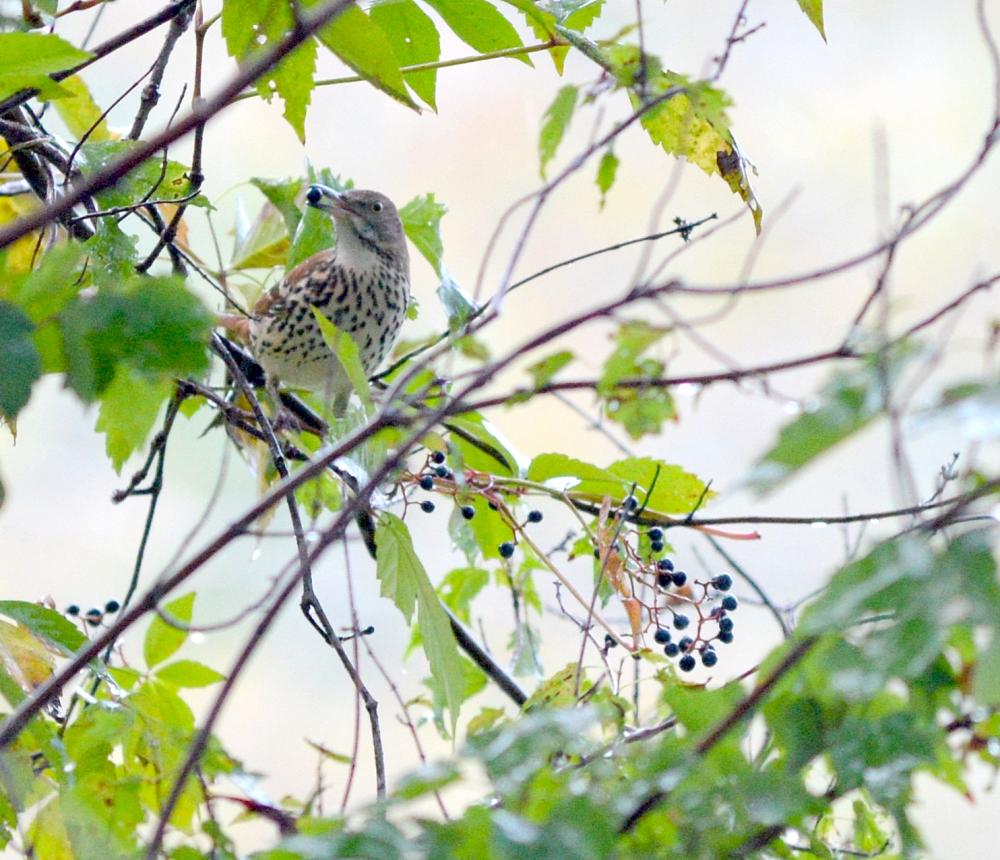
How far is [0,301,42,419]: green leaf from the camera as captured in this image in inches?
36.4

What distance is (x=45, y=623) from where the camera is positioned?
1.64m

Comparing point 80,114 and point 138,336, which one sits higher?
point 80,114

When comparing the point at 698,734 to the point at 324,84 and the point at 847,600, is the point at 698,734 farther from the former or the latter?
the point at 324,84

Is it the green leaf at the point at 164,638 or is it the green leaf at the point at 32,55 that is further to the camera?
the green leaf at the point at 164,638

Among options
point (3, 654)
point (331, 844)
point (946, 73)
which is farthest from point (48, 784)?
point (946, 73)

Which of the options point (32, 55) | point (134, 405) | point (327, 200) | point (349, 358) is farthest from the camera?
point (327, 200)

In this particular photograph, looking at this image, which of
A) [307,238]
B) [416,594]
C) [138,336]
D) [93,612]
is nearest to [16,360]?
[138,336]

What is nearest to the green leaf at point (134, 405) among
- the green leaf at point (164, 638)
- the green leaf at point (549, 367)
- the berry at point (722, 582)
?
the green leaf at point (549, 367)

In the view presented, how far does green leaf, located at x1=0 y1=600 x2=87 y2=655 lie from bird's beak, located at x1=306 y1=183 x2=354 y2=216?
1.27 metres

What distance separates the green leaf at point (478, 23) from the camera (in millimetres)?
1834

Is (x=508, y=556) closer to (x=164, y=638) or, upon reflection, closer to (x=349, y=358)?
(x=164, y=638)

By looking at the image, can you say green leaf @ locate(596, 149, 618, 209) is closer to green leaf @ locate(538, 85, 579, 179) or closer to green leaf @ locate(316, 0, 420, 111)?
green leaf @ locate(538, 85, 579, 179)

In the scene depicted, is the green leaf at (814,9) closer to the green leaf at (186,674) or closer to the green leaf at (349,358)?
the green leaf at (349,358)

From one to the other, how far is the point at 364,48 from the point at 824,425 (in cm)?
95
